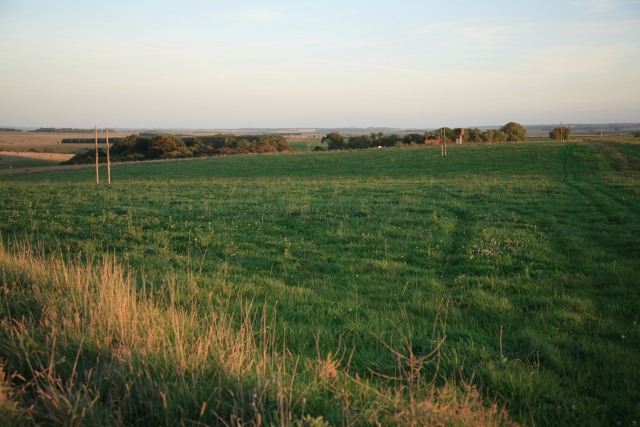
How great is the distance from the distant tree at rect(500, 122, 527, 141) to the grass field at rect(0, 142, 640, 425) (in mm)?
101308

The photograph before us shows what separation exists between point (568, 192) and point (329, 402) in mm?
24706

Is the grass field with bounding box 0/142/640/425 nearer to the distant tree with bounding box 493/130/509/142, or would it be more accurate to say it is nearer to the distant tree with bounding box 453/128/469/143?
the distant tree with bounding box 453/128/469/143

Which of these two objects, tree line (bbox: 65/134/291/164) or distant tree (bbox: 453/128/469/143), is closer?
tree line (bbox: 65/134/291/164)

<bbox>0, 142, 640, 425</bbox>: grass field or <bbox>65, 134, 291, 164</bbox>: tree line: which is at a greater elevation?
<bbox>65, 134, 291, 164</bbox>: tree line

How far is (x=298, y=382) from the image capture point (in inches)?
167

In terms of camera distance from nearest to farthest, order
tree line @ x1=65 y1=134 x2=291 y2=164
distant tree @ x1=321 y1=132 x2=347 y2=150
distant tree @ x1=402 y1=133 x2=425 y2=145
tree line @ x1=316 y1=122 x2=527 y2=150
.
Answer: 1. tree line @ x1=65 y1=134 x2=291 y2=164
2. distant tree @ x1=402 y1=133 x2=425 y2=145
3. tree line @ x1=316 y1=122 x2=527 y2=150
4. distant tree @ x1=321 y1=132 x2=347 y2=150

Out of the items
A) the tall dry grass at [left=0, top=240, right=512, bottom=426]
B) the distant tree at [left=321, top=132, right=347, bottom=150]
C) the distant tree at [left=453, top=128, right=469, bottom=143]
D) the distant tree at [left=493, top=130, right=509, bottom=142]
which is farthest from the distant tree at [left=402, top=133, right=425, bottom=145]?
the tall dry grass at [left=0, top=240, right=512, bottom=426]

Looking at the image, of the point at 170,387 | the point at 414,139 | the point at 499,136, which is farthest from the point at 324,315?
the point at 499,136

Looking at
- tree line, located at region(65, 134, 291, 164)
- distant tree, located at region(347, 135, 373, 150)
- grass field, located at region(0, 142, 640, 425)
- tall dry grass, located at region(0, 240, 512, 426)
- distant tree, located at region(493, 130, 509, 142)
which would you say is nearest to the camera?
tall dry grass, located at region(0, 240, 512, 426)

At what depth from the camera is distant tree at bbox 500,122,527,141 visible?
360 ft

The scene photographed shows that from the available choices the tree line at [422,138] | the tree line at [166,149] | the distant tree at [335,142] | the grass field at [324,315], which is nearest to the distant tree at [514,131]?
the tree line at [422,138]

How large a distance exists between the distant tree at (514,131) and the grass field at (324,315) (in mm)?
101308

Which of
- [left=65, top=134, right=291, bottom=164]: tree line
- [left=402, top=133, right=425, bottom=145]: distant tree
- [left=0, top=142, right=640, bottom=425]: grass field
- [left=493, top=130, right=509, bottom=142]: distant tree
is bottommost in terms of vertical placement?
[left=0, top=142, right=640, bottom=425]: grass field

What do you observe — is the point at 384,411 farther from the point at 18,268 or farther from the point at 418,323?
the point at 18,268
